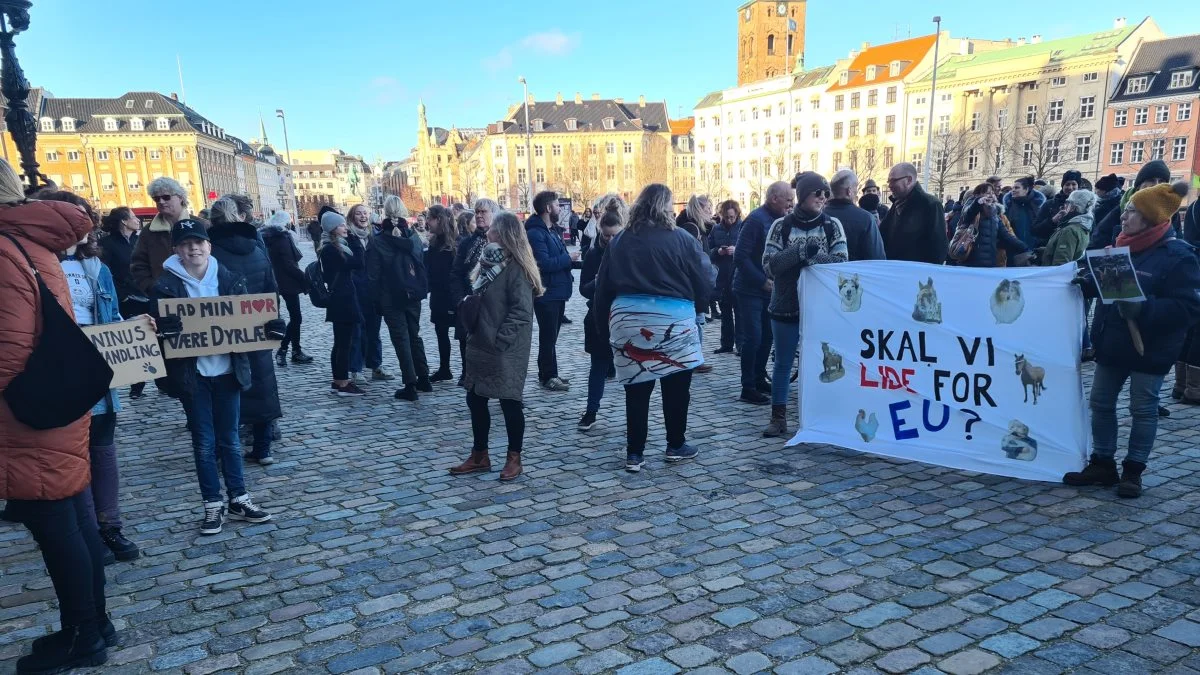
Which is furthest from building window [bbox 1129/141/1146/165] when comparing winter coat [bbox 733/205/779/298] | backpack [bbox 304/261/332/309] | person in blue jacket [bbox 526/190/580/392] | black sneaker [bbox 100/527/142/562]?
black sneaker [bbox 100/527/142/562]

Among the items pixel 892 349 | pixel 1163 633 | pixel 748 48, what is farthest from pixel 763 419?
pixel 748 48

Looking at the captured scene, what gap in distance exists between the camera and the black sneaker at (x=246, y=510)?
4789 millimetres

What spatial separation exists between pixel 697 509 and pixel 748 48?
331 feet

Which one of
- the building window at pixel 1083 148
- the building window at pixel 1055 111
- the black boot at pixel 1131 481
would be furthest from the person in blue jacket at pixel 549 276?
the building window at pixel 1055 111

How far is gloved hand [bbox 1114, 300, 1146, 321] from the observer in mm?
4398

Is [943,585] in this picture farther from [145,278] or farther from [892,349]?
[145,278]

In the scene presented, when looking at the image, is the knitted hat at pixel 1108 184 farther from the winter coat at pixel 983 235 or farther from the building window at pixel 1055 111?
the building window at pixel 1055 111

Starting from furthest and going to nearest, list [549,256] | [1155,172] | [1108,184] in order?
1. [1108,184]
2. [549,256]
3. [1155,172]

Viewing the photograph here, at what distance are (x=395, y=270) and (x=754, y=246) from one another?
12.4 ft

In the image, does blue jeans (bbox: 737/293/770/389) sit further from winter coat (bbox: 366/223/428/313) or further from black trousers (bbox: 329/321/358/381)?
black trousers (bbox: 329/321/358/381)

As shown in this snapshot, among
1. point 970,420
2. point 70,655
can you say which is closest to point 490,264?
point 70,655

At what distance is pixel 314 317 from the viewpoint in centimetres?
1559

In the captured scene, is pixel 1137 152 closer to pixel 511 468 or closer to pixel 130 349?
pixel 511 468

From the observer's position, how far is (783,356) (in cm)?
628
